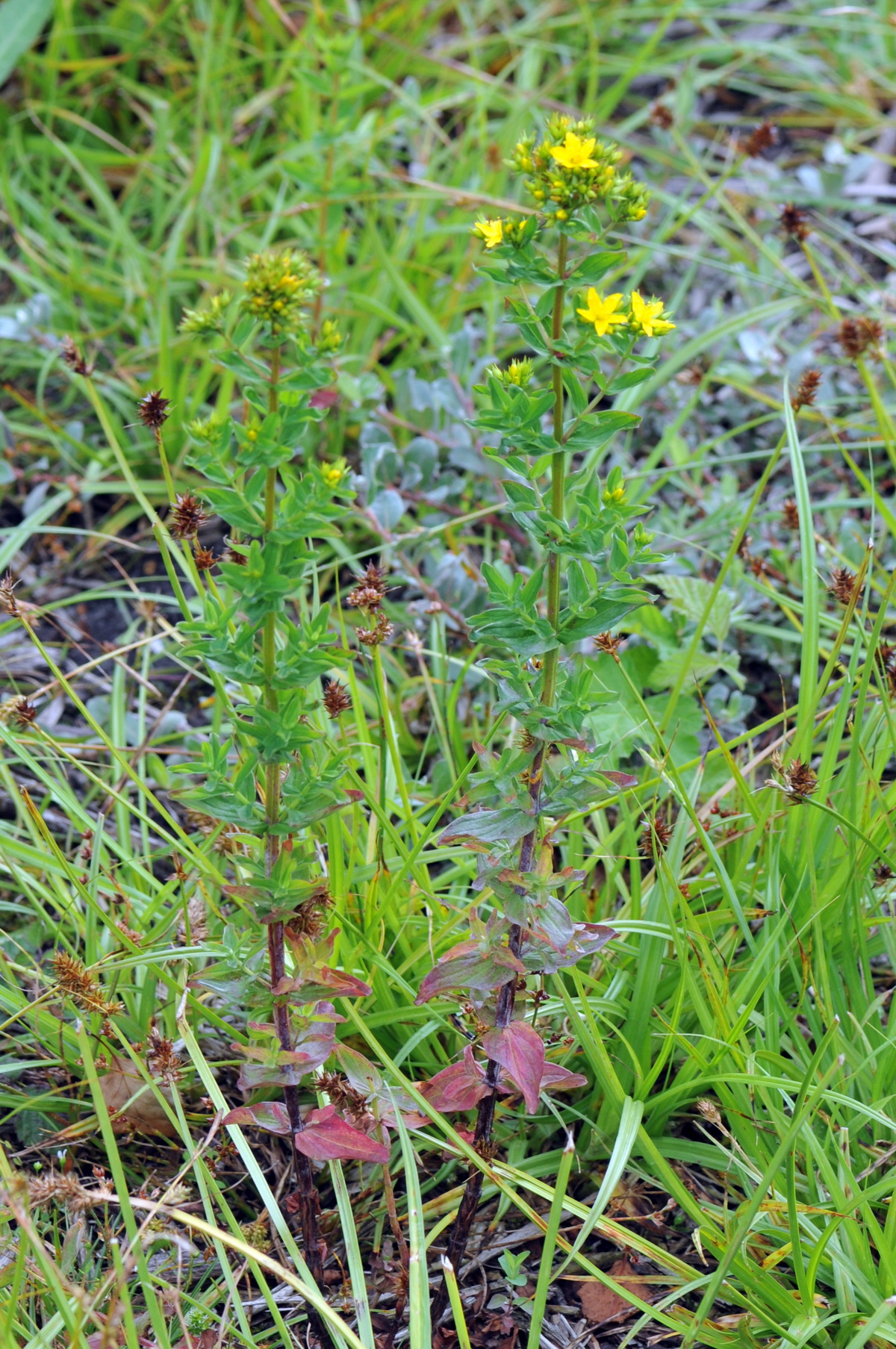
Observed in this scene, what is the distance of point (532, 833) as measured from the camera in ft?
4.70

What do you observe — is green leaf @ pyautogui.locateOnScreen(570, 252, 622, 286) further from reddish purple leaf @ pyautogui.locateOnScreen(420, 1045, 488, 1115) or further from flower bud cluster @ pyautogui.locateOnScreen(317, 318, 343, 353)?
reddish purple leaf @ pyautogui.locateOnScreen(420, 1045, 488, 1115)

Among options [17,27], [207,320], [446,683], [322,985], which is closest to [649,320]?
[207,320]

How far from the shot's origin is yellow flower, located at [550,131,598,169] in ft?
3.80

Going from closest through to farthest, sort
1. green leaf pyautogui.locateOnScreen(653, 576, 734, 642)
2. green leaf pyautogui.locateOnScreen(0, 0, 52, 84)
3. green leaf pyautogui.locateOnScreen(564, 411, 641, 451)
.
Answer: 1. green leaf pyautogui.locateOnScreen(564, 411, 641, 451)
2. green leaf pyautogui.locateOnScreen(653, 576, 734, 642)
3. green leaf pyautogui.locateOnScreen(0, 0, 52, 84)

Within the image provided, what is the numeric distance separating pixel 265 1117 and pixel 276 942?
239 millimetres

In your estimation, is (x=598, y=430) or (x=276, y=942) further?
(x=276, y=942)

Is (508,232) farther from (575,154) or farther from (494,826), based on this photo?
(494,826)

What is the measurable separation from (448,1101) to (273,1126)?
0.76 feet

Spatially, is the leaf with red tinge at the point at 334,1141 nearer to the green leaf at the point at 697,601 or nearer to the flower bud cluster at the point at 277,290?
the flower bud cluster at the point at 277,290

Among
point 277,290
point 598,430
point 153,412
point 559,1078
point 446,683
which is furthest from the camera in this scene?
point 446,683

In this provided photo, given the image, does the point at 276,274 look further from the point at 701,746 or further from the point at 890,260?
the point at 890,260

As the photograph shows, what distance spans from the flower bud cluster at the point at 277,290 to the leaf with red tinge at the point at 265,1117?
Result: 3.12ft

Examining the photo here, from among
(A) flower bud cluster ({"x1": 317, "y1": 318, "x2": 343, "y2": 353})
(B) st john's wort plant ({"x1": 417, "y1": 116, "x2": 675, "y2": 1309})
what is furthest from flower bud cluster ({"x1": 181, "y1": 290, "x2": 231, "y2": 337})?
(B) st john's wort plant ({"x1": 417, "y1": 116, "x2": 675, "y2": 1309})

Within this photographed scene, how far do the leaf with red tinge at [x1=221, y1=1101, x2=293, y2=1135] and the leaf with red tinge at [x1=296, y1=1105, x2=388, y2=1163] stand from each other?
1.0 inches
